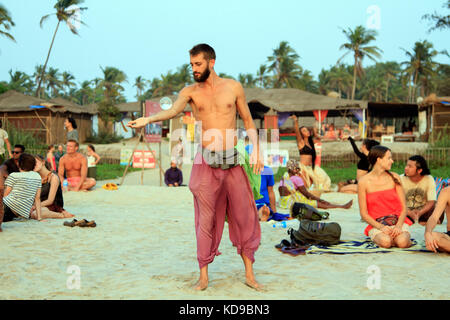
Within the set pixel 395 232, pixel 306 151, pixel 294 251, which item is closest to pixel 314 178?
pixel 306 151

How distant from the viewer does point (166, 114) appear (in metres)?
3.63

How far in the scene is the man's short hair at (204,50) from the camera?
3593mm

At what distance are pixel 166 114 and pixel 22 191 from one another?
3747mm

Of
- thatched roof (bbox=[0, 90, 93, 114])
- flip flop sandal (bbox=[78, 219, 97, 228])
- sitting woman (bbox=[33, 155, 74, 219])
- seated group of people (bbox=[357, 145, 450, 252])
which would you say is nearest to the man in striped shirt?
sitting woman (bbox=[33, 155, 74, 219])

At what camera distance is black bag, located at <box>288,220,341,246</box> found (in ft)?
17.1

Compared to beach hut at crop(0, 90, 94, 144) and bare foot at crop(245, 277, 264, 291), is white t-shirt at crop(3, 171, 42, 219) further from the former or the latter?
beach hut at crop(0, 90, 94, 144)

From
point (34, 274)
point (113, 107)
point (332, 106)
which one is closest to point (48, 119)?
point (113, 107)

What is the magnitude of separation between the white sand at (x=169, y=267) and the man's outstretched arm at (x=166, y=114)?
1279 millimetres

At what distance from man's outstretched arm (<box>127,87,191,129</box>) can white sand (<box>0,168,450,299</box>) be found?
4.20ft

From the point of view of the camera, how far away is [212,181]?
145 inches

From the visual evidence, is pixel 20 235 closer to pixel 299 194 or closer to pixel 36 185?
pixel 36 185

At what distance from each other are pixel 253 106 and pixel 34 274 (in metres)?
23.6

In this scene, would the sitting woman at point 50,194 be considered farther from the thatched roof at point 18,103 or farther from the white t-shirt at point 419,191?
the thatched roof at point 18,103

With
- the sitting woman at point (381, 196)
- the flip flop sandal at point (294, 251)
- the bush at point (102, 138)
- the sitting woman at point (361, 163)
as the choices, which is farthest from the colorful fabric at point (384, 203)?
the bush at point (102, 138)
